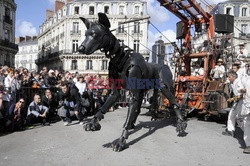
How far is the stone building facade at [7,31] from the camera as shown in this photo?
42688 millimetres

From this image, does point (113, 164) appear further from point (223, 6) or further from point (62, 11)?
point (62, 11)

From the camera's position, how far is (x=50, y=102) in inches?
420

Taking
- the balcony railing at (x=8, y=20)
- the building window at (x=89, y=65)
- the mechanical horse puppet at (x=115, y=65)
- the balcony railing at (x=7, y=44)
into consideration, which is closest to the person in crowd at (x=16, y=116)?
the mechanical horse puppet at (x=115, y=65)

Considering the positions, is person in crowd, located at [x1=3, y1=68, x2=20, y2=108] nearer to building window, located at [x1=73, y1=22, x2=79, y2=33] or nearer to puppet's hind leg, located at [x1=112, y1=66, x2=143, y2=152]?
puppet's hind leg, located at [x1=112, y1=66, x2=143, y2=152]

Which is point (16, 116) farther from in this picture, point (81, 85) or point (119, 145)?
point (119, 145)

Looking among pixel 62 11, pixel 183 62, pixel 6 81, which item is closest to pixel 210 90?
pixel 183 62

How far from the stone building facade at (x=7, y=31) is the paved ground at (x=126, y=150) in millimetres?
38410

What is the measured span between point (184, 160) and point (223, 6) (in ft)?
168

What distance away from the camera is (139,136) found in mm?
7230

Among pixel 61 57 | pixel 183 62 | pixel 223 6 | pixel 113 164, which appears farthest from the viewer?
pixel 61 57

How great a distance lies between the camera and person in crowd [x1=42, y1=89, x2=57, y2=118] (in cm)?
1026

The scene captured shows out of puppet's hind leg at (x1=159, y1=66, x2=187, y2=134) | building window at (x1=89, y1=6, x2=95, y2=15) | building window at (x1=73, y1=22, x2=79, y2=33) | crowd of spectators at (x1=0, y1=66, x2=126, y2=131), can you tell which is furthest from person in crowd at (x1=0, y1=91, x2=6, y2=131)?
building window at (x1=89, y1=6, x2=95, y2=15)

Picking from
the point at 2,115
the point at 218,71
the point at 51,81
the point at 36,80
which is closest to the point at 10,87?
the point at 2,115

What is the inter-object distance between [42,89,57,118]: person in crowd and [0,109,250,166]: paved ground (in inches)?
75.6
